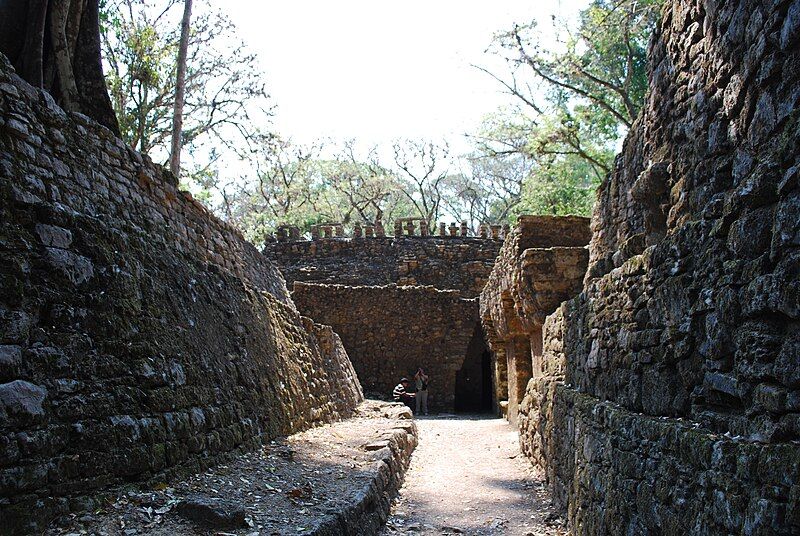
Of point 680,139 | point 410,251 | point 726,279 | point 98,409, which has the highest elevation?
point 410,251

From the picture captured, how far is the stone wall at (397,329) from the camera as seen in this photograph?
19250 mm

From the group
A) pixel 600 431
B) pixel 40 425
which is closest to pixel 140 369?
pixel 40 425

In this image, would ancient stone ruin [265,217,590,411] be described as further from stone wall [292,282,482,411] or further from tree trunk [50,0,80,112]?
tree trunk [50,0,80,112]

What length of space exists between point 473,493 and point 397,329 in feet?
39.1

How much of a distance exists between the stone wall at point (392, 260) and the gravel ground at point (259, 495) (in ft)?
56.9

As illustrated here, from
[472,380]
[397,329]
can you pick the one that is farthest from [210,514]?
[472,380]

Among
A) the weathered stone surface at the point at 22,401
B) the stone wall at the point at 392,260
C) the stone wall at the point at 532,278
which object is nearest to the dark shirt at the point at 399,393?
the stone wall at the point at 532,278

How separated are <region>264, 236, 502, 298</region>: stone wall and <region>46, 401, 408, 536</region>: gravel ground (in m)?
17.3

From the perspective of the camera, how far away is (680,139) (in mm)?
4676

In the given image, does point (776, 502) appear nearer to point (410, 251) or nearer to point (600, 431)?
point (600, 431)

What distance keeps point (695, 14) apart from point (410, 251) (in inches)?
859

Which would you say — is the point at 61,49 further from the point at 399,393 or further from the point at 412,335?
the point at 412,335

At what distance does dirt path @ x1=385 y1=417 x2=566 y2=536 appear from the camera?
21.0ft

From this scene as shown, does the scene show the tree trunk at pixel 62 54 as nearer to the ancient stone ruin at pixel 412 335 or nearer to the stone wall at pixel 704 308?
the stone wall at pixel 704 308
